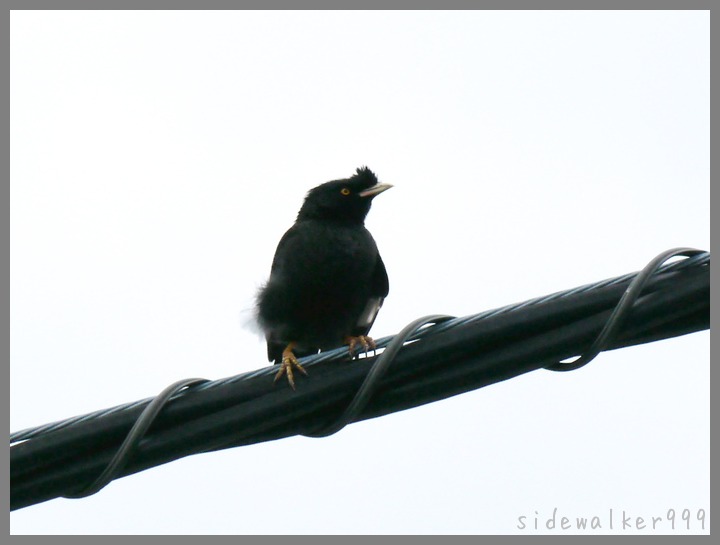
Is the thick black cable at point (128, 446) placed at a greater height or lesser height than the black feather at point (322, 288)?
lesser

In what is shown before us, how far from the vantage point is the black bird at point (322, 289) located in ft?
20.7

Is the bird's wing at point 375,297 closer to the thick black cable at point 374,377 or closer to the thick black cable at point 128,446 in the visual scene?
the thick black cable at point 374,377

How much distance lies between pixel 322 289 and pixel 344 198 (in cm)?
102

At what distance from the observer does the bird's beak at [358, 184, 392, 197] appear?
720 cm

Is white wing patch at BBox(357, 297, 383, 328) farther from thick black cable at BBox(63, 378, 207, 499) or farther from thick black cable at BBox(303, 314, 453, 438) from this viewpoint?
thick black cable at BBox(63, 378, 207, 499)

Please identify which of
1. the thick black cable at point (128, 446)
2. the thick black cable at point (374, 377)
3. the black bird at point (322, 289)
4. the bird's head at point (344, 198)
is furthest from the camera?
the bird's head at point (344, 198)

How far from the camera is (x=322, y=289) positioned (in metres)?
6.30

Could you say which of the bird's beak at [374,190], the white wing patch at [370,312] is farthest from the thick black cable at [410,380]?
the bird's beak at [374,190]

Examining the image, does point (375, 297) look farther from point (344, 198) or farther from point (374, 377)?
point (374, 377)

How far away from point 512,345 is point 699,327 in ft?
1.97

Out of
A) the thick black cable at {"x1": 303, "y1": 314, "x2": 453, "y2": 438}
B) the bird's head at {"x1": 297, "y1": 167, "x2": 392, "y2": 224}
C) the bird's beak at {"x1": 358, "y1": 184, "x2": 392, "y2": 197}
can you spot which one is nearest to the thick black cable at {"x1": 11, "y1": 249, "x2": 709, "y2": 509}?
the thick black cable at {"x1": 303, "y1": 314, "x2": 453, "y2": 438}

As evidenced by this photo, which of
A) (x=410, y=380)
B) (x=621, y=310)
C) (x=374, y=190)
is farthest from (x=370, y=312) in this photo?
(x=621, y=310)

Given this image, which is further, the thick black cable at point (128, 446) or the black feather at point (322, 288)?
the black feather at point (322, 288)

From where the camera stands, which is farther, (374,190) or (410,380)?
(374,190)
